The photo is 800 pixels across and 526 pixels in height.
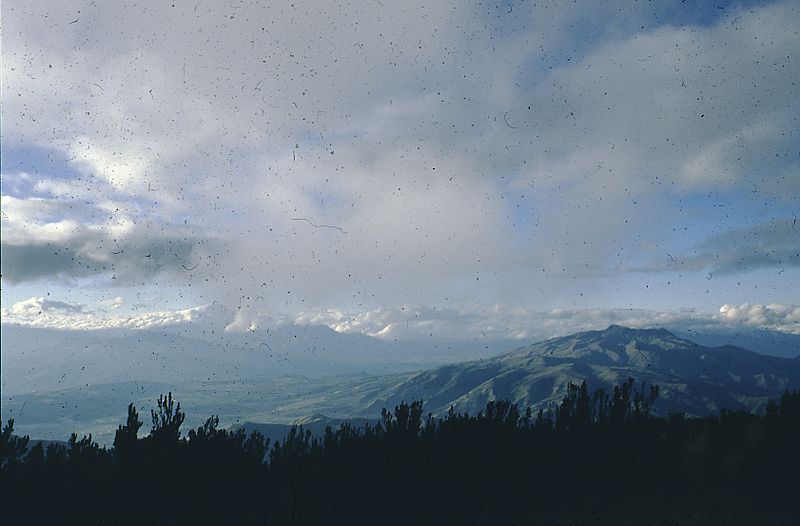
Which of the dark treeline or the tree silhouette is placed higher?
the tree silhouette

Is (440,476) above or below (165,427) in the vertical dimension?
below

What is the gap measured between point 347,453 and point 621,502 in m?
29.7

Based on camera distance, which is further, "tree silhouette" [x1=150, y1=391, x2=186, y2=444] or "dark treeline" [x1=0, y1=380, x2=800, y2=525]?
"tree silhouette" [x1=150, y1=391, x2=186, y2=444]

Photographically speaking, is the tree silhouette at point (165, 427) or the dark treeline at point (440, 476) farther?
the tree silhouette at point (165, 427)

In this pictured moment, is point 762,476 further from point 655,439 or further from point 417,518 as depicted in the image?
point 417,518

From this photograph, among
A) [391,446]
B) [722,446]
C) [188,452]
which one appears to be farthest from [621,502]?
[188,452]

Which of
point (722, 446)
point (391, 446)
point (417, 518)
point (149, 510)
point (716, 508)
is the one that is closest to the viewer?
point (716, 508)

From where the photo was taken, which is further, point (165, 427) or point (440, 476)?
point (165, 427)

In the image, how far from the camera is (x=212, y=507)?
35625 mm

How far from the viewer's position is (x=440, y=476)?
43.2 metres

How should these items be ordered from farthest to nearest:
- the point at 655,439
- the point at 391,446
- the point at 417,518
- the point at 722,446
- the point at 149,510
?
the point at 391,446 → the point at 655,439 → the point at 722,446 → the point at 149,510 → the point at 417,518

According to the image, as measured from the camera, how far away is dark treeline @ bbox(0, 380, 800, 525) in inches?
1271

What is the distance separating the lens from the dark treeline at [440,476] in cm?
3228

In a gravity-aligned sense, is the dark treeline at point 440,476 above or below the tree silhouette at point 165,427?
below
